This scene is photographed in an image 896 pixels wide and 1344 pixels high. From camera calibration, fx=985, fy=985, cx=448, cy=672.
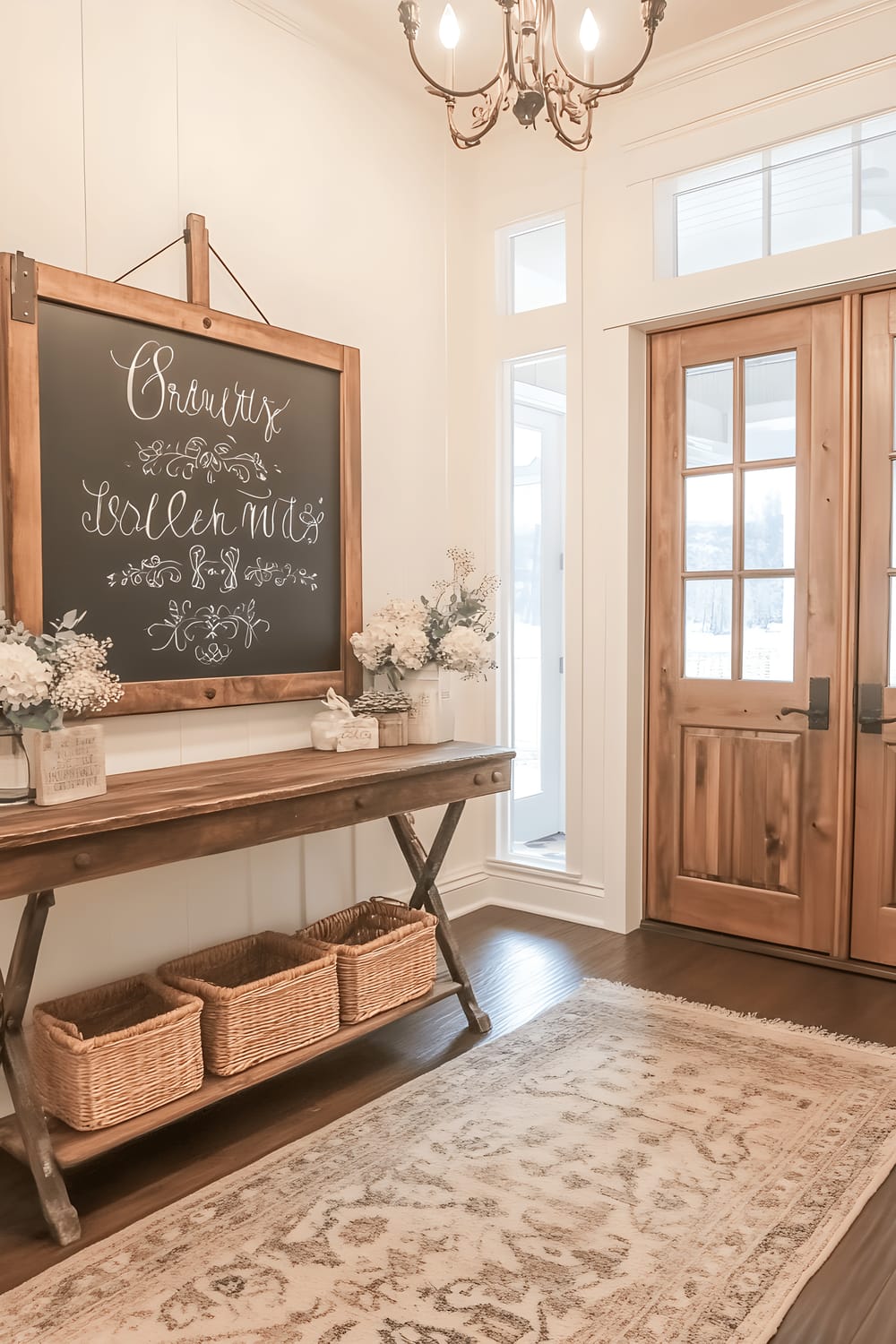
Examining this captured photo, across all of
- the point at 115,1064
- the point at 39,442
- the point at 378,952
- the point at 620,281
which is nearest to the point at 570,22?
the point at 620,281

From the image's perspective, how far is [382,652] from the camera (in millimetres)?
3201

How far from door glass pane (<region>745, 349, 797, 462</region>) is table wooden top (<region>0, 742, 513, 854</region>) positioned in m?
1.52

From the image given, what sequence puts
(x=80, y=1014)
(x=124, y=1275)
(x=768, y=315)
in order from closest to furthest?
(x=124, y=1275) → (x=80, y=1014) → (x=768, y=315)

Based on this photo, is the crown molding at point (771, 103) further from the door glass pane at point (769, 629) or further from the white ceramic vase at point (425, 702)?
the white ceramic vase at point (425, 702)

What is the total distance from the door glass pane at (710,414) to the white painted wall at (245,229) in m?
0.96

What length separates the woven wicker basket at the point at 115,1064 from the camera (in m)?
2.11

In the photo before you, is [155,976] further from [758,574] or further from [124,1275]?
[758,574]

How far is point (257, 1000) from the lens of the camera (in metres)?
2.43

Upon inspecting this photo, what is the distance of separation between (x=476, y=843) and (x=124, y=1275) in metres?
2.50

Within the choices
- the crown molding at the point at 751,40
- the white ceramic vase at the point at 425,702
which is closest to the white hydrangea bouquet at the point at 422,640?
the white ceramic vase at the point at 425,702

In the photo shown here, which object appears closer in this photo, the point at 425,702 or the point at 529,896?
the point at 425,702

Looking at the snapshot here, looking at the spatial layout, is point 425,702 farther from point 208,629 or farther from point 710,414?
point 710,414

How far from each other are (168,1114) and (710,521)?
271 cm

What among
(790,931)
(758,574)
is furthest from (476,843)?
(758,574)
